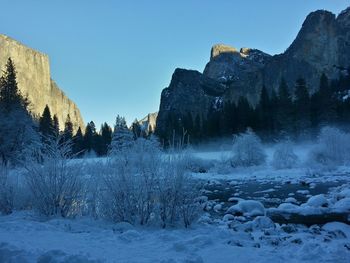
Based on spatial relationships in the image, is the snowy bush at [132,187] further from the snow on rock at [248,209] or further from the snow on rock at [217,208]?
the snow on rock at [217,208]

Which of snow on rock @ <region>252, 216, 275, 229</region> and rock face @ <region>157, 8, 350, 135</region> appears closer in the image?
snow on rock @ <region>252, 216, 275, 229</region>

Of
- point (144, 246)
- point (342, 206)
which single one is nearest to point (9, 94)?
point (342, 206)

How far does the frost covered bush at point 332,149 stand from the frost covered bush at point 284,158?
175 centimetres

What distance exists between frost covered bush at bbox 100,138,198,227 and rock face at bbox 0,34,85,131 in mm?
131893

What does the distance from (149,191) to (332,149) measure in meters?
29.3

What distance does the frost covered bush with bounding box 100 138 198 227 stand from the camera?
10.8 m

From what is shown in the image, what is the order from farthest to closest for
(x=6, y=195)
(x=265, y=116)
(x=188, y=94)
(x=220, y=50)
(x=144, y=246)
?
(x=220, y=50), (x=188, y=94), (x=265, y=116), (x=6, y=195), (x=144, y=246)

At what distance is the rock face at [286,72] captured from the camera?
381 ft

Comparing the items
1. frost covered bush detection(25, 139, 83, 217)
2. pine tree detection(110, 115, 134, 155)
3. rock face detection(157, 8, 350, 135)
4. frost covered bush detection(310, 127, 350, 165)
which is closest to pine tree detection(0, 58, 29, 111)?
pine tree detection(110, 115, 134, 155)

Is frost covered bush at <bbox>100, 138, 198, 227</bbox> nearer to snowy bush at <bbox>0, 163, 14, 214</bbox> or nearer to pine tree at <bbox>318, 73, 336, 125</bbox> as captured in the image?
snowy bush at <bbox>0, 163, 14, 214</bbox>

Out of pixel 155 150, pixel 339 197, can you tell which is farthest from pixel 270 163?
pixel 155 150

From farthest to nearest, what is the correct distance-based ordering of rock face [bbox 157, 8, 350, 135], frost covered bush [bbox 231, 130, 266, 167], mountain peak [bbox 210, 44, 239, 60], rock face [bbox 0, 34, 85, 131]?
mountain peak [bbox 210, 44, 239, 60], rock face [bbox 0, 34, 85, 131], rock face [bbox 157, 8, 350, 135], frost covered bush [bbox 231, 130, 266, 167]

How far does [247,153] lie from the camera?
134 ft

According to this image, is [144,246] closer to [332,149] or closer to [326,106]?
[332,149]
